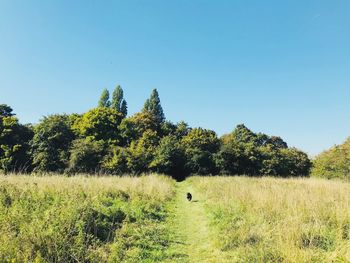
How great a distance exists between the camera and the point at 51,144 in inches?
1331

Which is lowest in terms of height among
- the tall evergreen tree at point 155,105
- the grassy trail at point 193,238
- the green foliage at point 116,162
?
the grassy trail at point 193,238

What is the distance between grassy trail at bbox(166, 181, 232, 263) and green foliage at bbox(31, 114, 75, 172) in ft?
80.4

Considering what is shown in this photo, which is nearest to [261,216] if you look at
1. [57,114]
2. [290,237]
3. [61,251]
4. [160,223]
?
[290,237]

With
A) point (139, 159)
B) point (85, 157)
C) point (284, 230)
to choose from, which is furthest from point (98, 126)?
point (284, 230)

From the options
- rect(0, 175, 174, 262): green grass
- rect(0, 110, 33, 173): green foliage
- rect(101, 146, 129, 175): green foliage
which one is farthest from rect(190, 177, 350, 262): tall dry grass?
rect(0, 110, 33, 173): green foliage

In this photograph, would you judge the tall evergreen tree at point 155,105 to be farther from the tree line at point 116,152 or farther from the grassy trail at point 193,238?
the grassy trail at point 193,238

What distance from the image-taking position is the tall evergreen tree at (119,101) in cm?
7138

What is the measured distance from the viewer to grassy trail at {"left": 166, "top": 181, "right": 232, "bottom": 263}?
6035 millimetres

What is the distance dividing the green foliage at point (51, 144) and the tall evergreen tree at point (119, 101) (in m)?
34.7

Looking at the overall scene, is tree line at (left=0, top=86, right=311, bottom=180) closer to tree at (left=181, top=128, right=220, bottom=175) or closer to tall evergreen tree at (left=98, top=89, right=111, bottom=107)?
tree at (left=181, top=128, right=220, bottom=175)

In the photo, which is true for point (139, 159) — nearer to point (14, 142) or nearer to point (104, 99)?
point (14, 142)

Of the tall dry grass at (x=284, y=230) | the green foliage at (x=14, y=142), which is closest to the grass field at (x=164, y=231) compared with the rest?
the tall dry grass at (x=284, y=230)

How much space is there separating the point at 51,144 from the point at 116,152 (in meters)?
7.96

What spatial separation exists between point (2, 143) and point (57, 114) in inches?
280
